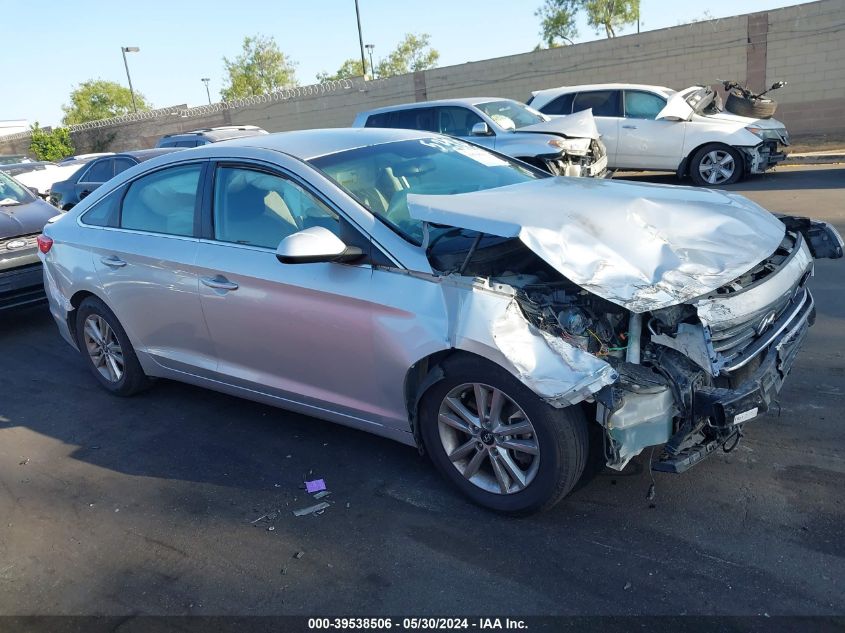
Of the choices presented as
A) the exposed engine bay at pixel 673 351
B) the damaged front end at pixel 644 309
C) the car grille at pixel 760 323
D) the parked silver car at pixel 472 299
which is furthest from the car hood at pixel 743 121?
the exposed engine bay at pixel 673 351

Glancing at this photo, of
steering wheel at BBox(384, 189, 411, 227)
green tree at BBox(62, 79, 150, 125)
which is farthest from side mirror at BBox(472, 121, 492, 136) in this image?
green tree at BBox(62, 79, 150, 125)

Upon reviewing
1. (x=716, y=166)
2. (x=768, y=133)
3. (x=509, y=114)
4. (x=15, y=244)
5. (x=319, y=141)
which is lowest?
→ (x=716, y=166)

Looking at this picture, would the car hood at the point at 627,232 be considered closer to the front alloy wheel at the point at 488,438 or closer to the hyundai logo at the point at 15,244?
the front alloy wheel at the point at 488,438

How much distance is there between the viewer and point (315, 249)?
133 inches

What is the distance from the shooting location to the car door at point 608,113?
13.2 metres

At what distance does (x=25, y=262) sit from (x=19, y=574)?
464cm

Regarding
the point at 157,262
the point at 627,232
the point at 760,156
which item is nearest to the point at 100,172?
the point at 157,262

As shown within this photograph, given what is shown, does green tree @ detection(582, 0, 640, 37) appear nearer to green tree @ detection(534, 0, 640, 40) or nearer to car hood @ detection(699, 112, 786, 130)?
green tree @ detection(534, 0, 640, 40)

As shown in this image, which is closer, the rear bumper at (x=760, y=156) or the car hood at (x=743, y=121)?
the rear bumper at (x=760, y=156)

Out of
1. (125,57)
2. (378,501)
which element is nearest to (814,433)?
(378,501)

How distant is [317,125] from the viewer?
95.6 ft

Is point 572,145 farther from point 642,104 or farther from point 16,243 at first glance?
point 16,243

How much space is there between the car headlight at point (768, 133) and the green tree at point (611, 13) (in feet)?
138

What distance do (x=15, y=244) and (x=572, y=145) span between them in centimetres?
734
